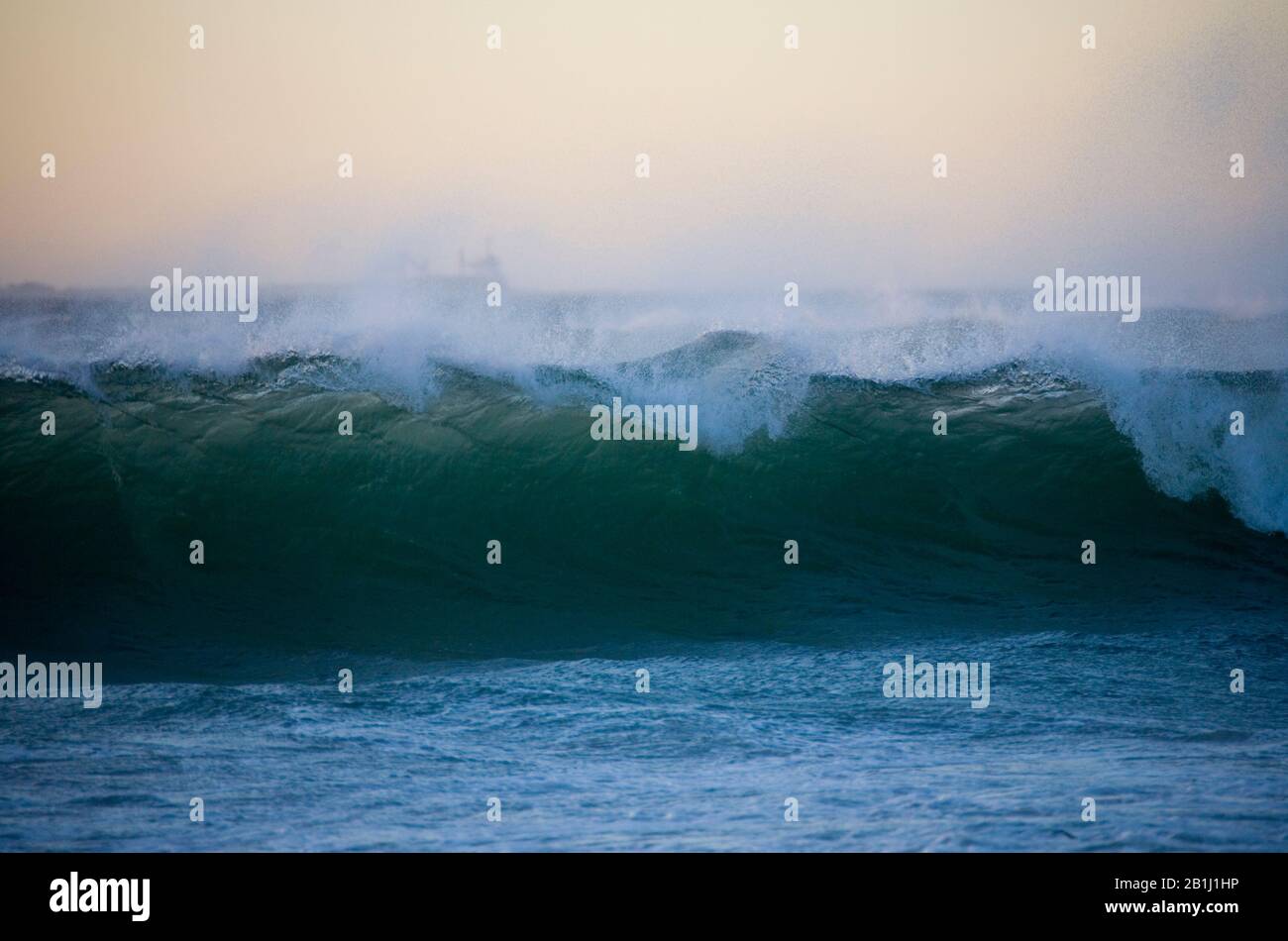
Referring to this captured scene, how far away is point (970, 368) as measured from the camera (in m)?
10.9

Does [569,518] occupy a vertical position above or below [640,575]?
above

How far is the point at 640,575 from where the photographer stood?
8773 millimetres

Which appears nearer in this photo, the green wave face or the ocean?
the ocean

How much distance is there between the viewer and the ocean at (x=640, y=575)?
465 cm

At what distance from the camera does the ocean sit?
465cm

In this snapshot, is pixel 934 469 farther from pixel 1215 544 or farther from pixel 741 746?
pixel 741 746
